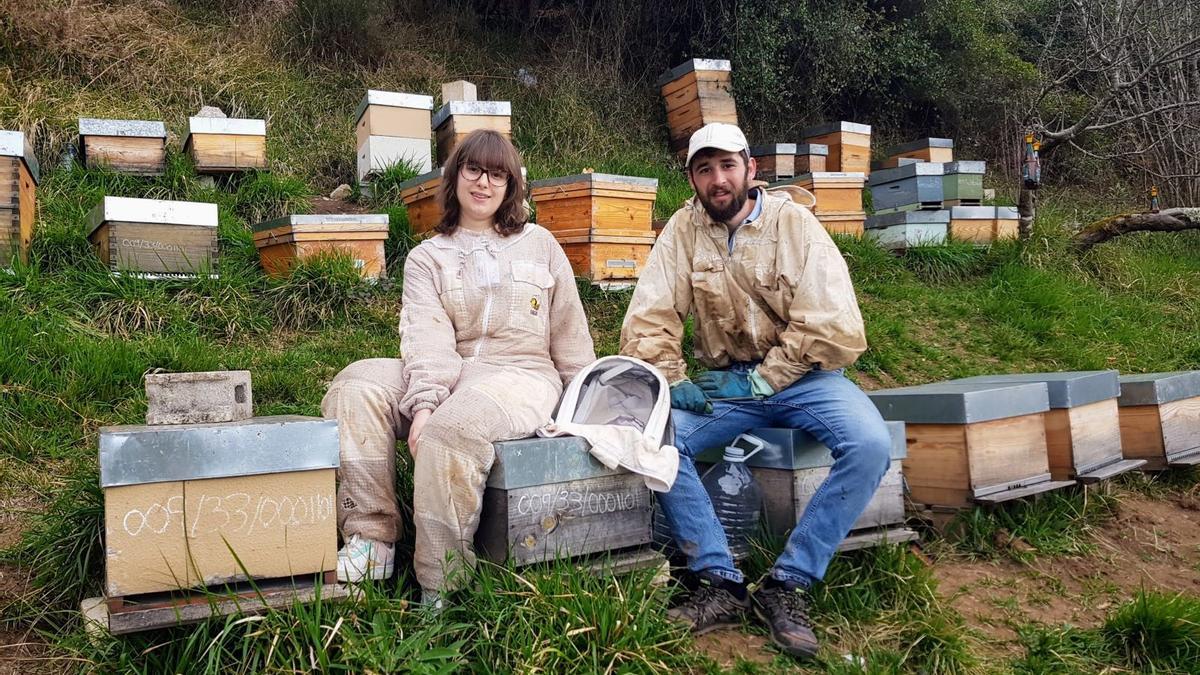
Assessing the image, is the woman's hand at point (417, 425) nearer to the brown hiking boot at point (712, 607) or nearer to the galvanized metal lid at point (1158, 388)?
the brown hiking boot at point (712, 607)

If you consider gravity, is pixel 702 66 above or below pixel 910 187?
above

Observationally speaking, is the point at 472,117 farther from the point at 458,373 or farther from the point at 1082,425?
the point at 1082,425

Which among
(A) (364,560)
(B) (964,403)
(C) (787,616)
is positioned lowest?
(C) (787,616)

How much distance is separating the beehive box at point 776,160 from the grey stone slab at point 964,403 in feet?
17.6

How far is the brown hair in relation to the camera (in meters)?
3.21

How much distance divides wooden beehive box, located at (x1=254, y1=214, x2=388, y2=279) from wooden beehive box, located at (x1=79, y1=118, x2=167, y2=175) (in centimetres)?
149

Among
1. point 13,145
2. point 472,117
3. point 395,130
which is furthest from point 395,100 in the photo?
point 13,145

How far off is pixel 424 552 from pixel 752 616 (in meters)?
1.09

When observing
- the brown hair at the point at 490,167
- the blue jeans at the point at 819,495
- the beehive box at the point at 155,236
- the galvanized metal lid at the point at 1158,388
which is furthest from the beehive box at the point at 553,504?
the beehive box at the point at 155,236

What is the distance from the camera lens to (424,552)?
2.71 m

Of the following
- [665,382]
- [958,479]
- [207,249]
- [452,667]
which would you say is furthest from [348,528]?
[207,249]

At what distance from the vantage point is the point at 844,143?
948 cm

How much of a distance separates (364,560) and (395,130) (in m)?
5.25

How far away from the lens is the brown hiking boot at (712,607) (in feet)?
9.30
